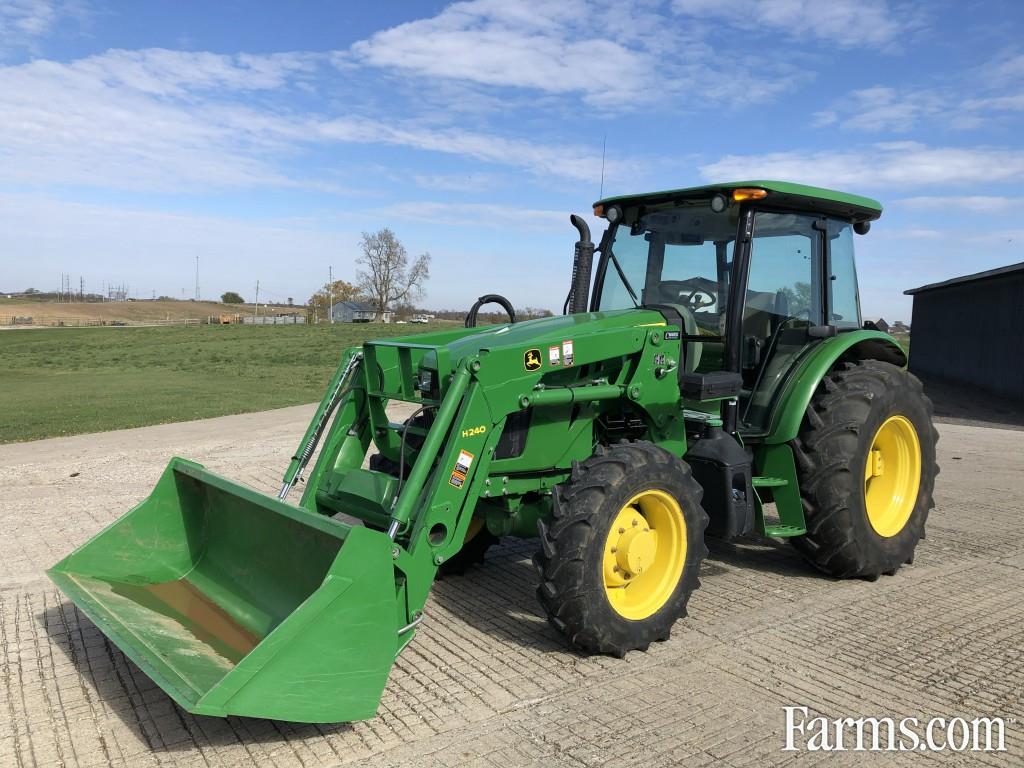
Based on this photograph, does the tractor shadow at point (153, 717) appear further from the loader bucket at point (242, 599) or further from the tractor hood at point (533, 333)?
the tractor hood at point (533, 333)

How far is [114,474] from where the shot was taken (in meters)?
→ 9.06

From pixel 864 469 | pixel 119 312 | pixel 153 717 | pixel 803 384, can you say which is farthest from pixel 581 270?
pixel 119 312

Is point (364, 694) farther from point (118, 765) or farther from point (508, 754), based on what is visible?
point (118, 765)

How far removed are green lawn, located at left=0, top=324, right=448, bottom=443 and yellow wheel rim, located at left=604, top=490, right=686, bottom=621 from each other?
10206 mm

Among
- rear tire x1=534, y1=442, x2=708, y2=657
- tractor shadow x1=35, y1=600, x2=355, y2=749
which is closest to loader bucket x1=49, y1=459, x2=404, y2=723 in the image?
tractor shadow x1=35, y1=600, x2=355, y2=749

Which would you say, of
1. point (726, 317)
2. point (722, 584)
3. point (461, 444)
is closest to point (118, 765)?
point (461, 444)

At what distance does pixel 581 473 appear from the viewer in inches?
168

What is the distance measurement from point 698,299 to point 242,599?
335 centimetres

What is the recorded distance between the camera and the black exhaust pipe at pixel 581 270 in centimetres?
552

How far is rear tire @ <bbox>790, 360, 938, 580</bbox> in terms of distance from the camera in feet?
17.6

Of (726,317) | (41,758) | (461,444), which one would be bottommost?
(41,758)

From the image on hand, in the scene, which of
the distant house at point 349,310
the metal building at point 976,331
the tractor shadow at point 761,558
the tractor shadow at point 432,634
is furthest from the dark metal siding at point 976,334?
the distant house at point 349,310

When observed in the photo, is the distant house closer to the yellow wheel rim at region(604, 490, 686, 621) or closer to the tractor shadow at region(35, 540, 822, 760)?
the tractor shadow at region(35, 540, 822, 760)

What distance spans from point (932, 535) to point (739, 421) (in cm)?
260
